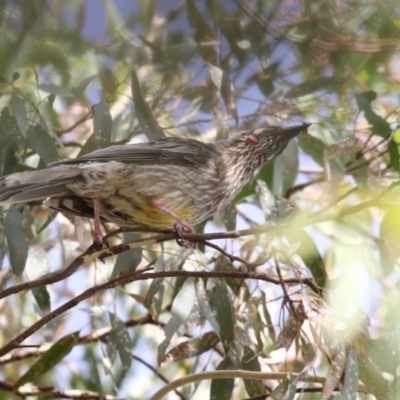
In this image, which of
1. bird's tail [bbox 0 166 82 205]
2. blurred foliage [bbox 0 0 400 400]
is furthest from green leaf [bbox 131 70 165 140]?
bird's tail [bbox 0 166 82 205]

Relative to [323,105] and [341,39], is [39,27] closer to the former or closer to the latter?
[341,39]

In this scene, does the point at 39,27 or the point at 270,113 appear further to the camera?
the point at 270,113

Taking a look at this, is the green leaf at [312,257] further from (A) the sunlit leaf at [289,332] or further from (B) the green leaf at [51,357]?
(B) the green leaf at [51,357]

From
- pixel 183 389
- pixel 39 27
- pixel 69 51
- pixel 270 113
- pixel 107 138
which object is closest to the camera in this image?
pixel 39 27

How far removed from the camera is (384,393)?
253cm

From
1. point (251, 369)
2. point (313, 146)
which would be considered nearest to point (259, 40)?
point (313, 146)

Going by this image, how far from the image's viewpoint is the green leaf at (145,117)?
9.34ft

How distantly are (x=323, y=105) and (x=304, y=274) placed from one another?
47.7 inches

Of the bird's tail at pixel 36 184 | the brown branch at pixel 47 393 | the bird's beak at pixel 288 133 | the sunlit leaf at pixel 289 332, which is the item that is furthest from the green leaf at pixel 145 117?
the brown branch at pixel 47 393

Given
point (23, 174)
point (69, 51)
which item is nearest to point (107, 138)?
point (23, 174)

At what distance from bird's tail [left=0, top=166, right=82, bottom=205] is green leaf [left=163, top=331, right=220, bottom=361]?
2.18 ft

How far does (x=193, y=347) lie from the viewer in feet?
9.66

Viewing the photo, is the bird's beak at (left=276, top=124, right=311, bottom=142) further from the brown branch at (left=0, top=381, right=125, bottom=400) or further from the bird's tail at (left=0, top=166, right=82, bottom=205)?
the brown branch at (left=0, top=381, right=125, bottom=400)

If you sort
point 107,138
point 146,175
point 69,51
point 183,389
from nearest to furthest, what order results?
1. point 69,51
2. point 146,175
3. point 107,138
4. point 183,389
